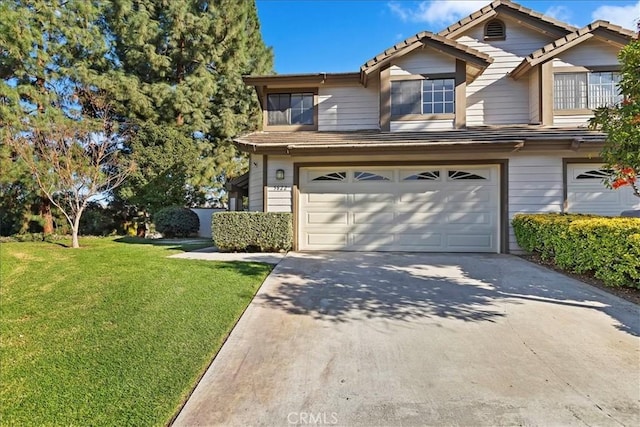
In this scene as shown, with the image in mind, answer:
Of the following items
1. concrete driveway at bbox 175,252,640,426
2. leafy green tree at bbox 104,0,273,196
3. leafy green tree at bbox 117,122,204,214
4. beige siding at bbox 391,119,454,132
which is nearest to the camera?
concrete driveway at bbox 175,252,640,426

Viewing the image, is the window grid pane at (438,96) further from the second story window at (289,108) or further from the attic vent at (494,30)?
the second story window at (289,108)

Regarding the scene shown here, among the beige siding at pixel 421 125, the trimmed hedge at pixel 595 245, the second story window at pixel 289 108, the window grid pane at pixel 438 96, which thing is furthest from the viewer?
the second story window at pixel 289 108

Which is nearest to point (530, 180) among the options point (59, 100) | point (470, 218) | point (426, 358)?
point (470, 218)

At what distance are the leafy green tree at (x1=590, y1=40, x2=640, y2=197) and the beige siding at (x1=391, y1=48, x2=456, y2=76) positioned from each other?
5.28 metres

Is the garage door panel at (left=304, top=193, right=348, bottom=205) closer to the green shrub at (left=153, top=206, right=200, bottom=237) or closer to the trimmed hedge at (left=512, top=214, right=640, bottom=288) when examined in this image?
the trimmed hedge at (left=512, top=214, right=640, bottom=288)

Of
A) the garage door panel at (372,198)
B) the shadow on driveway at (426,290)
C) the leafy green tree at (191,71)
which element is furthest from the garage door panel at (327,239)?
the leafy green tree at (191,71)

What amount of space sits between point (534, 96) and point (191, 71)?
16.5 m

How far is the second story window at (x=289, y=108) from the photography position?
10.7 meters

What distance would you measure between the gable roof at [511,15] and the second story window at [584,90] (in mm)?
1537

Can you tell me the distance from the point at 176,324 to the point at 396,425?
8.84 feet

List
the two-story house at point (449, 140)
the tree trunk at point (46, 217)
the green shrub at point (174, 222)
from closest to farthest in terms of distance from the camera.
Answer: the two-story house at point (449, 140) < the green shrub at point (174, 222) < the tree trunk at point (46, 217)

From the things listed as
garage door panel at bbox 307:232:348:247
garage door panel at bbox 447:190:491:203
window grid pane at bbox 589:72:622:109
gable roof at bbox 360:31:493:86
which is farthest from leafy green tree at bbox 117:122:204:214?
window grid pane at bbox 589:72:622:109

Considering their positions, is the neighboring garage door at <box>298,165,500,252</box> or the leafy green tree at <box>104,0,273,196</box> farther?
the leafy green tree at <box>104,0,273,196</box>

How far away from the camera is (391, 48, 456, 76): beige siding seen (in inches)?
387
